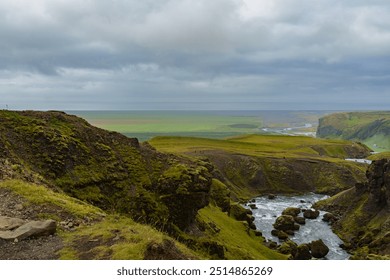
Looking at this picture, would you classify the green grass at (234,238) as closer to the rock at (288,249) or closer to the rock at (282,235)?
the rock at (288,249)

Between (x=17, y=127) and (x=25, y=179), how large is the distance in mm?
18544

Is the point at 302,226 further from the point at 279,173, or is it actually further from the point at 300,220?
the point at 279,173

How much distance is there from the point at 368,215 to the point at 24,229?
108 m

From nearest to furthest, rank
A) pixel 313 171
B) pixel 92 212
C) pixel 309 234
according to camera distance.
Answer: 1. pixel 92 212
2. pixel 309 234
3. pixel 313 171

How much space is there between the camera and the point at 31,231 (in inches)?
818

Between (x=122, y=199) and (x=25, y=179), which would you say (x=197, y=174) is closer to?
(x=122, y=199)

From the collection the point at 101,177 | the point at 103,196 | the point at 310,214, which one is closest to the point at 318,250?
the point at 310,214

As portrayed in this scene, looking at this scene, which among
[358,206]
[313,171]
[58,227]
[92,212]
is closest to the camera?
[58,227]

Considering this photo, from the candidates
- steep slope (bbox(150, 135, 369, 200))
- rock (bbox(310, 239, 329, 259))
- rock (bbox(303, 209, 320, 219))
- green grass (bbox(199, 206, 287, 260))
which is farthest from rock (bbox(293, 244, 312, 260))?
steep slope (bbox(150, 135, 369, 200))

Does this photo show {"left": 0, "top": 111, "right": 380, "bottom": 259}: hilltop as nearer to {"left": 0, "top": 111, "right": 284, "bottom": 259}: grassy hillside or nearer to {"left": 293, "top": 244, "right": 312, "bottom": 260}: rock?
{"left": 0, "top": 111, "right": 284, "bottom": 259}: grassy hillside

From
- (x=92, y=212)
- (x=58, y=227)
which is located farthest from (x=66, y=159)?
(x=58, y=227)

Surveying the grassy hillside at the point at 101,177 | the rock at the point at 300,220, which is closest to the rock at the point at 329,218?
the rock at the point at 300,220

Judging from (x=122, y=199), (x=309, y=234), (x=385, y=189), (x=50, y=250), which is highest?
(x=50, y=250)

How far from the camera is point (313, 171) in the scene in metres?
180
